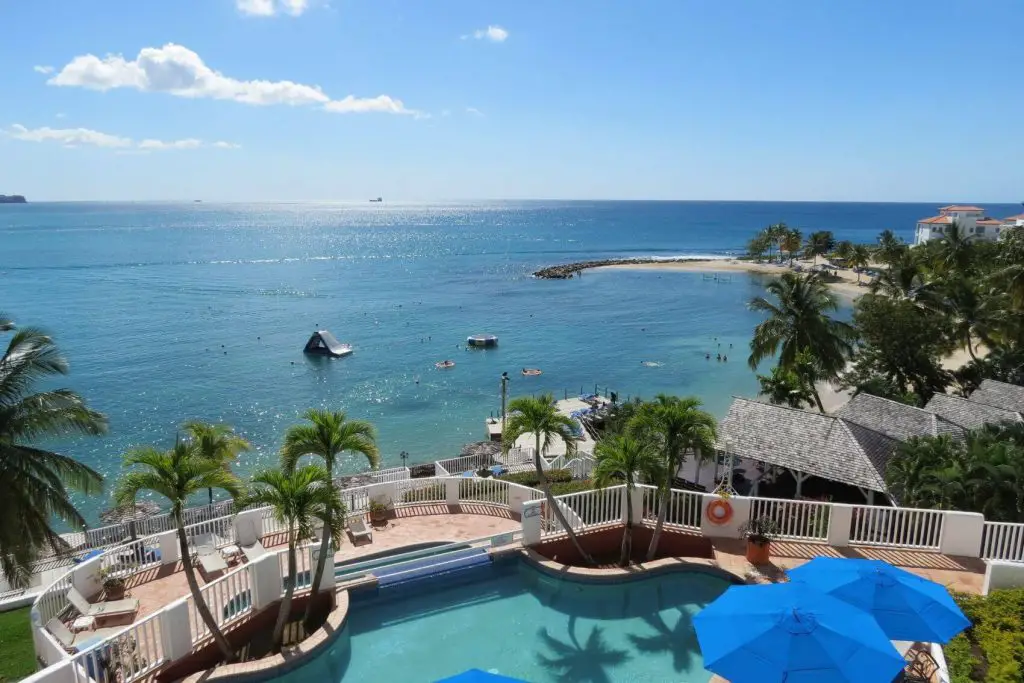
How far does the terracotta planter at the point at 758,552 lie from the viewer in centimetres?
1236

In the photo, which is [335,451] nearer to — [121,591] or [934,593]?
[121,591]

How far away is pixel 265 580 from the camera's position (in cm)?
1117

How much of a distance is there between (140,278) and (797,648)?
343 ft

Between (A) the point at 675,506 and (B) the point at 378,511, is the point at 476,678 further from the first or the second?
(B) the point at 378,511

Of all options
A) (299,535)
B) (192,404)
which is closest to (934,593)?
(299,535)

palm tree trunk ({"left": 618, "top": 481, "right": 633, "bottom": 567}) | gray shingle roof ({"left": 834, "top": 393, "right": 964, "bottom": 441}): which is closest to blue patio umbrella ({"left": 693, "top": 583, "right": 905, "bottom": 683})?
palm tree trunk ({"left": 618, "top": 481, "right": 633, "bottom": 567})

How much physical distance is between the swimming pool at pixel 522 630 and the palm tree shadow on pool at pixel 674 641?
0.02 meters

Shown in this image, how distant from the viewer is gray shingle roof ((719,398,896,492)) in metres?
16.5

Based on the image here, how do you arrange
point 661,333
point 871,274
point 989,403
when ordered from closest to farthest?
point 989,403 < point 661,333 < point 871,274

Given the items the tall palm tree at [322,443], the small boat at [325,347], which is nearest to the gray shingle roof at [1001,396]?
the tall palm tree at [322,443]

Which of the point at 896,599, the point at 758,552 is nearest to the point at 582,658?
the point at 758,552

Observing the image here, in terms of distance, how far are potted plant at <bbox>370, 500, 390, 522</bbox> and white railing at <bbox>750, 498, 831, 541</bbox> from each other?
7.81 m

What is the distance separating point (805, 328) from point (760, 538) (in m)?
17.1

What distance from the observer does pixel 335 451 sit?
11.2 m
